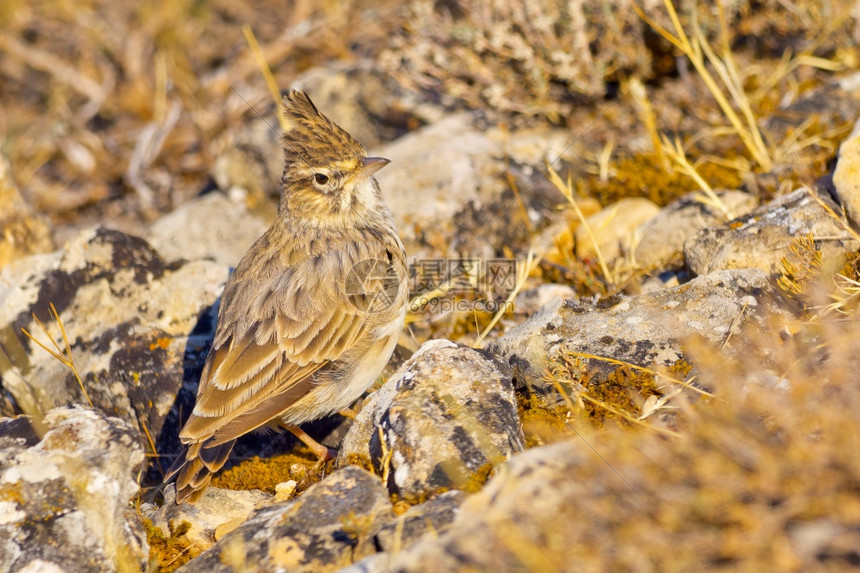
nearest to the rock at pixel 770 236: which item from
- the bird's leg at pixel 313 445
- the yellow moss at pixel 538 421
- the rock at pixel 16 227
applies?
the yellow moss at pixel 538 421

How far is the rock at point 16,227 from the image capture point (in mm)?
6938

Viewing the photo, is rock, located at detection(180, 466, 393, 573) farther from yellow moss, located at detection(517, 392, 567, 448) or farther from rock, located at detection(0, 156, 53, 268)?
rock, located at detection(0, 156, 53, 268)

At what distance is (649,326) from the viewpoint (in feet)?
14.9

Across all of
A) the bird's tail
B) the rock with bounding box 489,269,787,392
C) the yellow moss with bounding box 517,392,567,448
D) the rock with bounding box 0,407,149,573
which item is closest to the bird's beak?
the rock with bounding box 489,269,787,392

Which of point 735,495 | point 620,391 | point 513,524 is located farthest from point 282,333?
point 735,495

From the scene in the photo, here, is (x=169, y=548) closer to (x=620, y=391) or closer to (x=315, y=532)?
(x=315, y=532)

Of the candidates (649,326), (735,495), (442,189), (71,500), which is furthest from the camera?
(442,189)

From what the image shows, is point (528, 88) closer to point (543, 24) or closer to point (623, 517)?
point (543, 24)

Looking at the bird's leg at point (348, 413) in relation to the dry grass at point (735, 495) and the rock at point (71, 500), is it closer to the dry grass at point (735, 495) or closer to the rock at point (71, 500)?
the rock at point (71, 500)

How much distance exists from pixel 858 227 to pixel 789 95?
8.85 feet

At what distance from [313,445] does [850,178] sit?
11.7 ft

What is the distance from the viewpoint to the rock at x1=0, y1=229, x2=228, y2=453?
17.4 feet

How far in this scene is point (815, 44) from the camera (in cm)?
731

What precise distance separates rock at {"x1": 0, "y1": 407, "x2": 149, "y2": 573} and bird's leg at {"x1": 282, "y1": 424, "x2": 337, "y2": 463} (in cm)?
117
